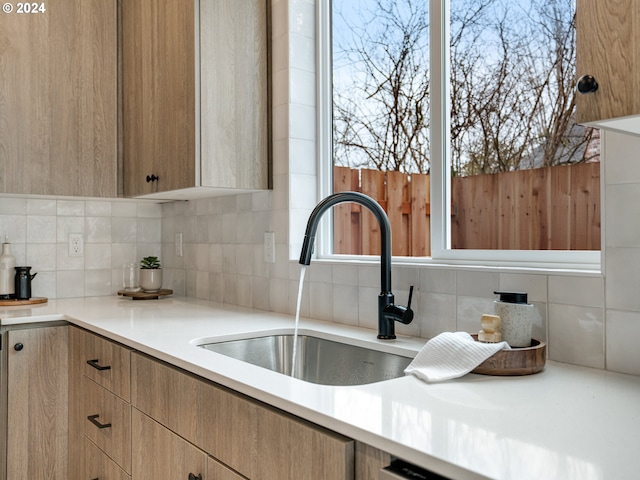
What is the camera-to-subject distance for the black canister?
96.9 inches

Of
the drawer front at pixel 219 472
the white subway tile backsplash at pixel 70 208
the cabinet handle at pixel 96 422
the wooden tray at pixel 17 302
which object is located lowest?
the cabinet handle at pixel 96 422

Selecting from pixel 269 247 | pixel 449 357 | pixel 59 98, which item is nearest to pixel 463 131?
pixel 449 357

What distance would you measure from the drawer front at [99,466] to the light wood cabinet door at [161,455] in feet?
0.44

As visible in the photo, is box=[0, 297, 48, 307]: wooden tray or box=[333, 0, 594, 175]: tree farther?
box=[0, 297, 48, 307]: wooden tray

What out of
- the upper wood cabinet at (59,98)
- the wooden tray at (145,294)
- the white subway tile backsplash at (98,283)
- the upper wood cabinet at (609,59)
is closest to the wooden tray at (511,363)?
the upper wood cabinet at (609,59)

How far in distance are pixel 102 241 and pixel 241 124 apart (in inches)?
46.8

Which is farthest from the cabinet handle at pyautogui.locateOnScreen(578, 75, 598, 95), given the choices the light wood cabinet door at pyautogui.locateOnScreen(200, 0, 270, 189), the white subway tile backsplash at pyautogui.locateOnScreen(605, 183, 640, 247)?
the light wood cabinet door at pyautogui.locateOnScreen(200, 0, 270, 189)

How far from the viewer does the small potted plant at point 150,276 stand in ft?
8.79

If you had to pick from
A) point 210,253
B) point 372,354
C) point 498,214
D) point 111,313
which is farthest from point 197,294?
point 498,214

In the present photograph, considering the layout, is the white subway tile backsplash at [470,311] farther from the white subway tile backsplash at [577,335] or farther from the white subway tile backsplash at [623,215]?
the white subway tile backsplash at [623,215]

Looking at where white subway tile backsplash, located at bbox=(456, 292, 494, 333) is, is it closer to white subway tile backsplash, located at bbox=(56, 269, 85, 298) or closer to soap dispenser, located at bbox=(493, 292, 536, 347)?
soap dispenser, located at bbox=(493, 292, 536, 347)

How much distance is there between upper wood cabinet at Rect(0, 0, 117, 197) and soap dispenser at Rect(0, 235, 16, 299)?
1.16ft

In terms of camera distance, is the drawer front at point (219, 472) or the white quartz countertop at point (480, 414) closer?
the white quartz countertop at point (480, 414)

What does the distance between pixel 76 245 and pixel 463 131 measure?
2048 millimetres
